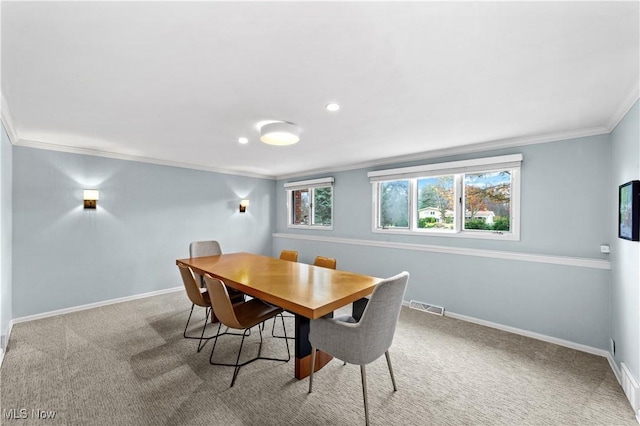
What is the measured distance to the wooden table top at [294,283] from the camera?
1815mm

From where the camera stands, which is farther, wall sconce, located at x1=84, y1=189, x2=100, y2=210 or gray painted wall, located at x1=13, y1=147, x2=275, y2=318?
wall sconce, located at x1=84, y1=189, x2=100, y2=210

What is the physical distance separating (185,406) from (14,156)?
12.3 feet

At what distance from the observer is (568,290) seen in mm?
2805

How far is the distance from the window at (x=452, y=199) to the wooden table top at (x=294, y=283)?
1912 mm

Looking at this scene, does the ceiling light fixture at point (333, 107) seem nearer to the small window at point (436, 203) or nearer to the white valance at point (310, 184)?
the small window at point (436, 203)

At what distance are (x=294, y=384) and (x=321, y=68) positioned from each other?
2318 mm

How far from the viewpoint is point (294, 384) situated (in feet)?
7.07

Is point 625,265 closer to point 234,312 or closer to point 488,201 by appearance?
point 488,201

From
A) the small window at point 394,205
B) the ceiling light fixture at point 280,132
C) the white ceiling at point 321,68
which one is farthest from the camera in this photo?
the small window at point 394,205

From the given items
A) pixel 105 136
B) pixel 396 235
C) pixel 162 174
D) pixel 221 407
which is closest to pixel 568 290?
pixel 396 235

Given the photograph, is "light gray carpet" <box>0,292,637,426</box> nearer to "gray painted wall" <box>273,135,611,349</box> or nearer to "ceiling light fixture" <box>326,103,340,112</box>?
"gray painted wall" <box>273,135,611,349</box>

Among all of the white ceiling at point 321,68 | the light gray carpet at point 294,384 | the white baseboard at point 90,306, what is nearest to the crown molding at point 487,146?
the white ceiling at point 321,68

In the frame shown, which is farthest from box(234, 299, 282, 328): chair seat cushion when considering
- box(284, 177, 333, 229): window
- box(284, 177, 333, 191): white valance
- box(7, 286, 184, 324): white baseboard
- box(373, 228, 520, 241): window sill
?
box(284, 177, 333, 191): white valance

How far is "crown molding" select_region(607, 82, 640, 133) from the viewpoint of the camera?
1.90 meters
